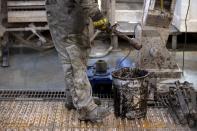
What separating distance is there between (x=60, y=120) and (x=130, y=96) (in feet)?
2.29

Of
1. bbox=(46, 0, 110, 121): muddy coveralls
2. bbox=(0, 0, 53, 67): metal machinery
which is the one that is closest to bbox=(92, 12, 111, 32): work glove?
bbox=(46, 0, 110, 121): muddy coveralls

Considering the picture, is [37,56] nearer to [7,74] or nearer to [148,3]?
[7,74]

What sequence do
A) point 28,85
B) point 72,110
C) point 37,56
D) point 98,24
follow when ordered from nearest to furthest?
1. point 98,24
2. point 72,110
3. point 28,85
4. point 37,56

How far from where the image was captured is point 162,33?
15.5ft

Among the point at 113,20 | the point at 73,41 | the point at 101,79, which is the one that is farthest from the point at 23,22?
the point at 73,41

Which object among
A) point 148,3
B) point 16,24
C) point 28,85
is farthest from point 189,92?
point 16,24

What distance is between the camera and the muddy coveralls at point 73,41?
11.9 ft

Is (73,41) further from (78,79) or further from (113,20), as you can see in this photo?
(113,20)

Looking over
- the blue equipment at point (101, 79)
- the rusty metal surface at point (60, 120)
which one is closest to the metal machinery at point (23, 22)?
the blue equipment at point (101, 79)

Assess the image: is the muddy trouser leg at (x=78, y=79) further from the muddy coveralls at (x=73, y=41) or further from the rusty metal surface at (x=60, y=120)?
the rusty metal surface at (x=60, y=120)

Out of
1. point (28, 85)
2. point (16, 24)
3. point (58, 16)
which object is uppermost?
point (58, 16)

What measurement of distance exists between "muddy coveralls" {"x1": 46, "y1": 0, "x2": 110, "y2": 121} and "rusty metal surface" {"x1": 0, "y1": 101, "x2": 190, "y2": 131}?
187mm

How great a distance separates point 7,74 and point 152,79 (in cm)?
224

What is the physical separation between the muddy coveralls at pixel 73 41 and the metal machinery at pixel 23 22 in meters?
2.72
